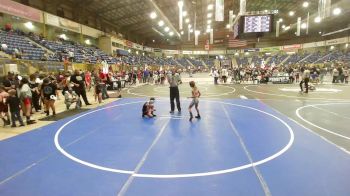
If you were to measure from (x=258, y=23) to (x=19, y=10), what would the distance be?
22.4 meters

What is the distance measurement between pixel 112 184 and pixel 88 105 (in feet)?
31.8

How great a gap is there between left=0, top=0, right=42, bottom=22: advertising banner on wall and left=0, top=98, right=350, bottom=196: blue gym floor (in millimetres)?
19577

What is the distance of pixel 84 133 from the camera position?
26.0ft

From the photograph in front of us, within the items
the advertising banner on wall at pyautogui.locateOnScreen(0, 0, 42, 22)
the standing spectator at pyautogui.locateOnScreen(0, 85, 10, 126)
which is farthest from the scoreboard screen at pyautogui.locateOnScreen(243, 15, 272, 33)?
the advertising banner on wall at pyautogui.locateOnScreen(0, 0, 42, 22)

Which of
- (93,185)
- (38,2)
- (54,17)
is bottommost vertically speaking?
(93,185)

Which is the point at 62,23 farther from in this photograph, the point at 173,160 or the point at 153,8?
the point at 173,160

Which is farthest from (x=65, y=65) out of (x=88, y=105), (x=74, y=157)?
(x=74, y=157)

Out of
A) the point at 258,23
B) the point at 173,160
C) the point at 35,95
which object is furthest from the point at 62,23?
the point at 173,160

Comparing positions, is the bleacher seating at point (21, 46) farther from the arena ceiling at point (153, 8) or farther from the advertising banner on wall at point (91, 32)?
the advertising banner on wall at point (91, 32)

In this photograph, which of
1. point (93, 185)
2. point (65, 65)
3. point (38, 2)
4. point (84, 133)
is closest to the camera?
point (93, 185)

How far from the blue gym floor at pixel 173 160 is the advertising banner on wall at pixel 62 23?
24484 mm

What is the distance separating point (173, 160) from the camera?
5535 mm

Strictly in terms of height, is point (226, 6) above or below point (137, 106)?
above

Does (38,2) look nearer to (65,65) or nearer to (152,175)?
(65,65)
